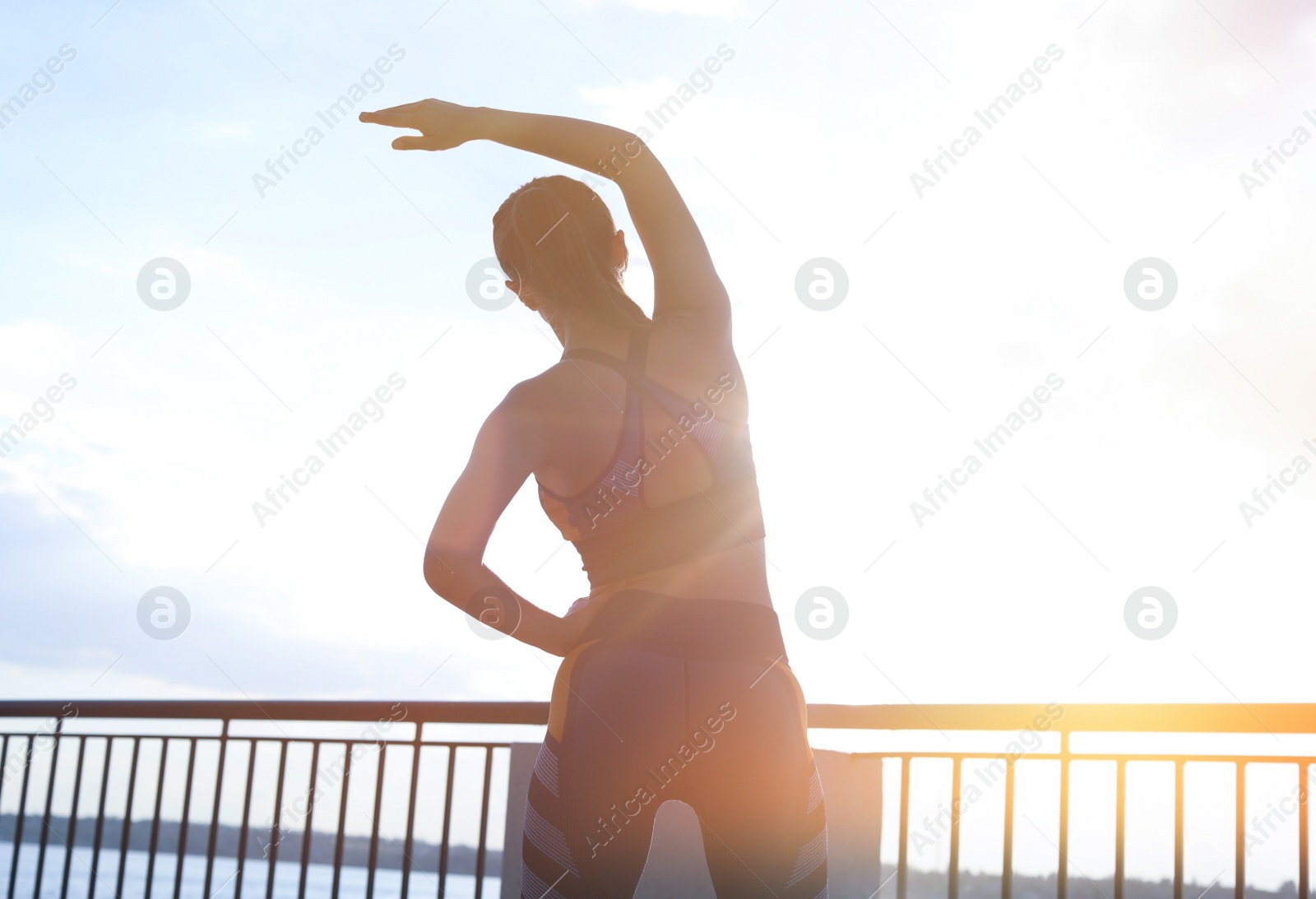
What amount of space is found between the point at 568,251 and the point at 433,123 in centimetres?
48

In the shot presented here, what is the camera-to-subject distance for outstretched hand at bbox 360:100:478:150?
2199mm

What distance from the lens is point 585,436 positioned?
1.83 meters

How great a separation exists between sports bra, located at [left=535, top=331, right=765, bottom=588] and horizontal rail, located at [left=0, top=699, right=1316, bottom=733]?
151 centimetres

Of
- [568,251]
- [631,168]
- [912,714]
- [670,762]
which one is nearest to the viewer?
[670,762]

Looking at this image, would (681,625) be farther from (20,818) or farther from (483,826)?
(20,818)

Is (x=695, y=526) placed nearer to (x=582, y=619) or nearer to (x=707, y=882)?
(x=582, y=619)

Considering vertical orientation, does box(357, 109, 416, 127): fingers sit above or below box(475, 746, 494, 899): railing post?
above

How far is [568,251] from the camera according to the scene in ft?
6.58

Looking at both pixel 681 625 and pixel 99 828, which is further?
pixel 99 828

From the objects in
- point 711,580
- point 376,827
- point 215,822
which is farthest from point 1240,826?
point 215,822

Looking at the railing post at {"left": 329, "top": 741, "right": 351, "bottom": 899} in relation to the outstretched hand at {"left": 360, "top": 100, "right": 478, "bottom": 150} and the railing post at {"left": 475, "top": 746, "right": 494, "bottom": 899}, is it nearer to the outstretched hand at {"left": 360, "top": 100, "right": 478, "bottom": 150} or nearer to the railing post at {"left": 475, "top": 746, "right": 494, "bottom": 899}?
the railing post at {"left": 475, "top": 746, "right": 494, "bottom": 899}

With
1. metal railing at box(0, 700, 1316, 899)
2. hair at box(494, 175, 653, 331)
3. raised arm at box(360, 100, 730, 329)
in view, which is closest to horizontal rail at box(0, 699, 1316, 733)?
metal railing at box(0, 700, 1316, 899)

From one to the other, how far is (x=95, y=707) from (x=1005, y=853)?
3983mm

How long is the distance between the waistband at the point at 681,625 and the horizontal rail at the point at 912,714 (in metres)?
1.51
